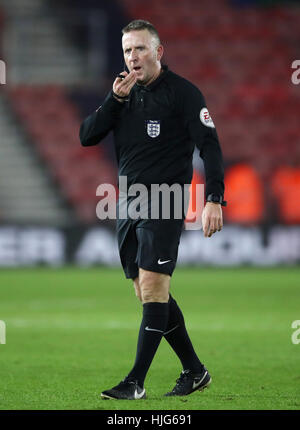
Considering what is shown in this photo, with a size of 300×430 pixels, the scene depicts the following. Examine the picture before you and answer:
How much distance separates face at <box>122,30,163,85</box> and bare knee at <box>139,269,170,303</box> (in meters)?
0.97

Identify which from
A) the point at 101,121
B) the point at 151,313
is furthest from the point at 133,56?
the point at 151,313

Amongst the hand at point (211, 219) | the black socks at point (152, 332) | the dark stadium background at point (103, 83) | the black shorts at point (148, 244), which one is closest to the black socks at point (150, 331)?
the black socks at point (152, 332)

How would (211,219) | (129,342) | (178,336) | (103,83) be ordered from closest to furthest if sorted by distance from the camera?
1. (211,219)
2. (178,336)
3. (129,342)
4. (103,83)

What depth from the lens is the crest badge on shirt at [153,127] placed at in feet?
14.9

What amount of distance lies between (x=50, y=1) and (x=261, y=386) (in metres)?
14.3

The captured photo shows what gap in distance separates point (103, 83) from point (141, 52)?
41.2 ft

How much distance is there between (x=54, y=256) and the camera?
14.7 metres

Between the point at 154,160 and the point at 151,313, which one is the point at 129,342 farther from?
the point at 154,160

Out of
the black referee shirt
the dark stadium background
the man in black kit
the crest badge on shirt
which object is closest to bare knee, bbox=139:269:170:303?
the man in black kit

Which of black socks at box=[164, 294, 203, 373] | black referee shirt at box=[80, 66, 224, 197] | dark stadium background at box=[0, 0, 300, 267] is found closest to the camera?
black referee shirt at box=[80, 66, 224, 197]

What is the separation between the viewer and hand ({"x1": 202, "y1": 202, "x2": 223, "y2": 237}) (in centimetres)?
432

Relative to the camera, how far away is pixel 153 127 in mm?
4555

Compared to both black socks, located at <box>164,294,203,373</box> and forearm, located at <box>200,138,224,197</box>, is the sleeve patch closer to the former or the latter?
forearm, located at <box>200,138,224,197</box>
